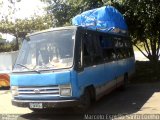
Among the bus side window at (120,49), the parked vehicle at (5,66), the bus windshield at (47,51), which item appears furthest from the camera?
the parked vehicle at (5,66)

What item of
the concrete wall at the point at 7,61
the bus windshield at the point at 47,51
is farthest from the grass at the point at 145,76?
the bus windshield at the point at 47,51

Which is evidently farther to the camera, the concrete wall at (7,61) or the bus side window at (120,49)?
the concrete wall at (7,61)

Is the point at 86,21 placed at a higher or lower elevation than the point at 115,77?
higher

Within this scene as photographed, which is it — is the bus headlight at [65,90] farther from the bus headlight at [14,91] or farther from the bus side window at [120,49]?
the bus side window at [120,49]

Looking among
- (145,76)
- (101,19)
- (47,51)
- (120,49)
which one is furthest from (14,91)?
(145,76)

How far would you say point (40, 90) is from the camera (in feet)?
29.6

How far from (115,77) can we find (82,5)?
627cm

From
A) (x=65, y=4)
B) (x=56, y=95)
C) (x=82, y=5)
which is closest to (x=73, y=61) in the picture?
(x=56, y=95)

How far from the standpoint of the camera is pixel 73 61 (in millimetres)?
9008

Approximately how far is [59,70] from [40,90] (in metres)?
0.71

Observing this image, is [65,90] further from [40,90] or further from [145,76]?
[145,76]

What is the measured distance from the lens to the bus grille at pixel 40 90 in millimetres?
8836

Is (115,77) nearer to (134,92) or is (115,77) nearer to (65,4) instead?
(134,92)

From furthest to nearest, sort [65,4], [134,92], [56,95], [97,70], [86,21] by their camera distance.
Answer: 1. [65,4]
2. [86,21]
3. [134,92]
4. [97,70]
5. [56,95]
